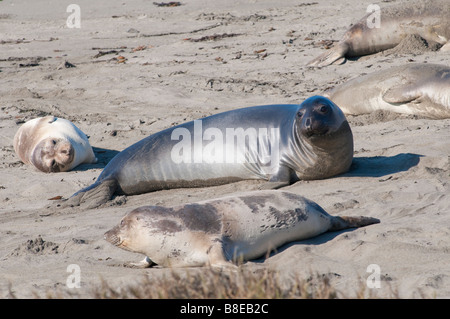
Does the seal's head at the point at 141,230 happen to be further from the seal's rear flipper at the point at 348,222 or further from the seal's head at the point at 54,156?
the seal's head at the point at 54,156

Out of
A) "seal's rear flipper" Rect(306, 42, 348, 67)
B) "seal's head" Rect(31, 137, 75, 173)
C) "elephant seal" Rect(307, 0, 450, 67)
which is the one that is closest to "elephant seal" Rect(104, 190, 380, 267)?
"seal's head" Rect(31, 137, 75, 173)

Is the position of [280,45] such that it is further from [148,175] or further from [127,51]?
[148,175]

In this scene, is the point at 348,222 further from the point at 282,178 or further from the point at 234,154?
the point at 234,154

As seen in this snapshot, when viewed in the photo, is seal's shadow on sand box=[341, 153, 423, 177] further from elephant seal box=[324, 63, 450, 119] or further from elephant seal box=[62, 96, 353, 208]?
elephant seal box=[324, 63, 450, 119]

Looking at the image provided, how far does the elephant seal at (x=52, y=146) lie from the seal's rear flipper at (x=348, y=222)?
343 cm

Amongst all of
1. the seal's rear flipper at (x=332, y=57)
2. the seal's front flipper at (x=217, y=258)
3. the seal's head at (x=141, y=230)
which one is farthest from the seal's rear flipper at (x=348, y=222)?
the seal's rear flipper at (x=332, y=57)

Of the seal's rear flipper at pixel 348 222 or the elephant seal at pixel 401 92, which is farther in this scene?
the elephant seal at pixel 401 92

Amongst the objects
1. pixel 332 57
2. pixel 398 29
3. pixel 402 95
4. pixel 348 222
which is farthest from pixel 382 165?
pixel 398 29

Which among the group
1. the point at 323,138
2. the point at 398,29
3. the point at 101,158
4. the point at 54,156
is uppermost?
the point at 398,29

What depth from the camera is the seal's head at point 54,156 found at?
7.08 metres

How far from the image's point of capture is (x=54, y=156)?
23.3 feet

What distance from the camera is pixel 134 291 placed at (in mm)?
2816

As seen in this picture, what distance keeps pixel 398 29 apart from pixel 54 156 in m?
5.19

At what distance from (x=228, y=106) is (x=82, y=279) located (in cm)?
471
